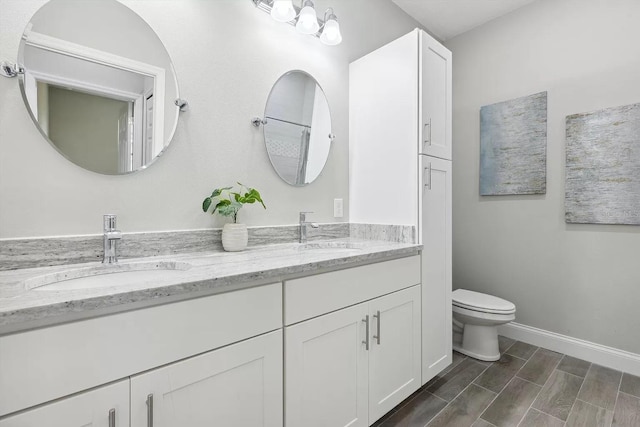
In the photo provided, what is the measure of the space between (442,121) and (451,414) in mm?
1618

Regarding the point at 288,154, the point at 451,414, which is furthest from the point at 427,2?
the point at 451,414

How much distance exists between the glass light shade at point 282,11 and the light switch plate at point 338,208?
3.43 feet

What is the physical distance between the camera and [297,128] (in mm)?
1729

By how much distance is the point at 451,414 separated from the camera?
1.50 m

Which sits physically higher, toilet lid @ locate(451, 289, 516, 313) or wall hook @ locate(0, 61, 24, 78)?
wall hook @ locate(0, 61, 24, 78)

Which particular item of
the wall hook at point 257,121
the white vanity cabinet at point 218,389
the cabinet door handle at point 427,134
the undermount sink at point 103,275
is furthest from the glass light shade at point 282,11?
the white vanity cabinet at point 218,389

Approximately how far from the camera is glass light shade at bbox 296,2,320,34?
1560 millimetres

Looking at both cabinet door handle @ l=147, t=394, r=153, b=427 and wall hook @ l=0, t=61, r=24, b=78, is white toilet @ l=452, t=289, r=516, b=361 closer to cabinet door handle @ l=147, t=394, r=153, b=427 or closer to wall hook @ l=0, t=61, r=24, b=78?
cabinet door handle @ l=147, t=394, r=153, b=427

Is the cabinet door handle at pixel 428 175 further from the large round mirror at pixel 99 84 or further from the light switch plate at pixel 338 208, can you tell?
the large round mirror at pixel 99 84

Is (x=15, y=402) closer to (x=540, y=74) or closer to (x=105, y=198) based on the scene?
(x=105, y=198)

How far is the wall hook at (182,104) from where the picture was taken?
1273 mm

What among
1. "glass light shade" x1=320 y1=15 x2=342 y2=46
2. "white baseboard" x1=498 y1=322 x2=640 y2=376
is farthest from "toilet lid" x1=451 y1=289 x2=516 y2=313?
"glass light shade" x1=320 y1=15 x2=342 y2=46

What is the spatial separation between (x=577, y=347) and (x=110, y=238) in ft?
9.51

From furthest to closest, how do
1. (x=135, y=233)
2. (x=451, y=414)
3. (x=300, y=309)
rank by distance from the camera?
1. (x=451, y=414)
2. (x=135, y=233)
3. (x=300, y=309)
